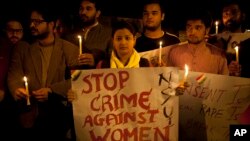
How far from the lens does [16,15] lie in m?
8.69

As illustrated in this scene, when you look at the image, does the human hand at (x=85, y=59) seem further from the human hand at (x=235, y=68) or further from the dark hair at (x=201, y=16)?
→ the human hand at (x=235, y=68)

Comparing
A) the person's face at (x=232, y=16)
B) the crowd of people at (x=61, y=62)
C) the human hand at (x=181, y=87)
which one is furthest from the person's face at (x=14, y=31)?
the person's face at (x=232, y=16)

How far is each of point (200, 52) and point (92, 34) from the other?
56.3 inches

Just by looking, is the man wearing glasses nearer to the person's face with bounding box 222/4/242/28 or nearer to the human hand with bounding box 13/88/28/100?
the human hand with bounding box 13/88/28/100

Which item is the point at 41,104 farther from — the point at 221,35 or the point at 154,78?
the point at 221,35

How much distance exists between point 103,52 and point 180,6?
12.1ft

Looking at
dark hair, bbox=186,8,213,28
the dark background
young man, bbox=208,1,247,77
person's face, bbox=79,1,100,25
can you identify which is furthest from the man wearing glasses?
the dark background

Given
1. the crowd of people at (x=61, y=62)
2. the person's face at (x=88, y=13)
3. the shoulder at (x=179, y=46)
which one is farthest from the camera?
the person's face at (x=88, y=13)

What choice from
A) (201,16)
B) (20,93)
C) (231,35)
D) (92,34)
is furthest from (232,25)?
(20,93)

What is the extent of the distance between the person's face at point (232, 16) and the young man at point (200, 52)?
3.74 ft

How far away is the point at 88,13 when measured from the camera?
626 cm

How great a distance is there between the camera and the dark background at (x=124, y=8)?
879cm

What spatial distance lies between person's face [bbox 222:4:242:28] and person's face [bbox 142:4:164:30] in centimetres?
113

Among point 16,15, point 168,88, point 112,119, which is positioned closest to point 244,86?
point 168,88
